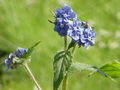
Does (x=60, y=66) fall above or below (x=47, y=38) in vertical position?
below

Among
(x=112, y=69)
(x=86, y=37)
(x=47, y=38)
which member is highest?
(x=47, y=38)

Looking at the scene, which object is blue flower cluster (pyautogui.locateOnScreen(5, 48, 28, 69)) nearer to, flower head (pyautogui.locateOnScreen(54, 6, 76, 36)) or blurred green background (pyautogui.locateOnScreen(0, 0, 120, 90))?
flower head (pyautogui.locateOnScreen(54, 6, 76, 36))

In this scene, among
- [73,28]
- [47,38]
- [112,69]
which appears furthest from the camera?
[47,38]

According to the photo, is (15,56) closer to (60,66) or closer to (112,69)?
(60,66)

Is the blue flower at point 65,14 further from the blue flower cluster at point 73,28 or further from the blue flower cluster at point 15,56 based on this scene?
the blue flower cluster at point 15,56

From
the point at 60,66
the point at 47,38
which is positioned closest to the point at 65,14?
the point at 60,66

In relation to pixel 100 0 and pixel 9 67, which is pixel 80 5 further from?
pixel 9 67

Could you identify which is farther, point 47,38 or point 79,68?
point 47,38
